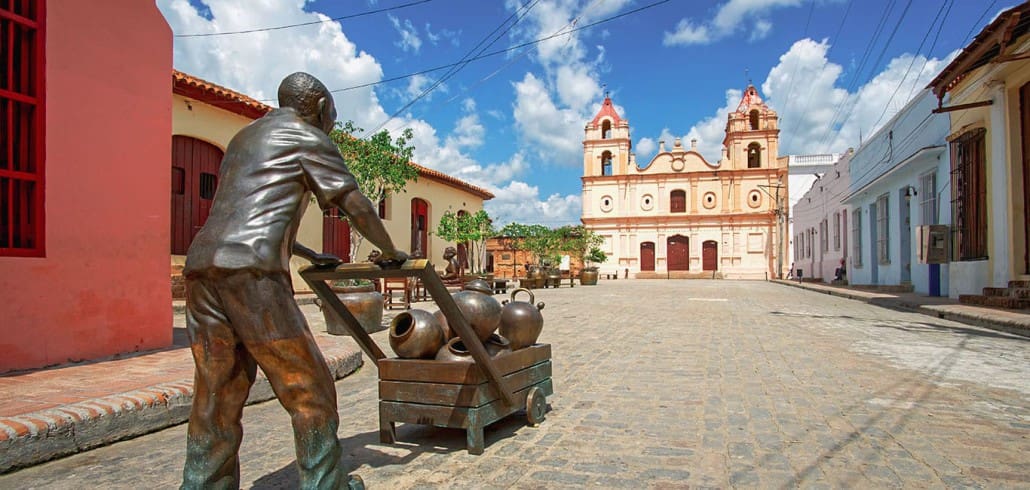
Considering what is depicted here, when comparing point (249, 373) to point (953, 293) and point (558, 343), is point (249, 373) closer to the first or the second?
point (558, 343)

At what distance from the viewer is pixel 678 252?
46031mm

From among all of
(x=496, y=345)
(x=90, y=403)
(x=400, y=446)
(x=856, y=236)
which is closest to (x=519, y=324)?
(x=496, y=345)

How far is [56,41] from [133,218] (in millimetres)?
1657

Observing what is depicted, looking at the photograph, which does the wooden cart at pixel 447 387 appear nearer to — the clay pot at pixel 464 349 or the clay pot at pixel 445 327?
the clay pot at pixel 464 349

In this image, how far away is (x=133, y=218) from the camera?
6047 millimetres

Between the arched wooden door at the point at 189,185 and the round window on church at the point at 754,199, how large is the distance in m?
38.8

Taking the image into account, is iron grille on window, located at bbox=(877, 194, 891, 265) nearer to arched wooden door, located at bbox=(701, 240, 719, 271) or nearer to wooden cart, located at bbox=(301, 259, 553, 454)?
wooden cart, located at bbox=(301, 259, 553, 454)

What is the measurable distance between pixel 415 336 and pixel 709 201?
4502 centimetres

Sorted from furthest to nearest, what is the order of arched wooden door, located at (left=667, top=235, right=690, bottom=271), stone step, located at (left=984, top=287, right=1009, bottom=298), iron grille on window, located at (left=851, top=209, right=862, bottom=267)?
arched wooden door, located at (left=667, top=235, right=690, bottom=271), iron grille on window, located at (left=851, top=209, right=862, bottom=267), stone step, located at (left=984, top=287, right=1009, bottom=298)

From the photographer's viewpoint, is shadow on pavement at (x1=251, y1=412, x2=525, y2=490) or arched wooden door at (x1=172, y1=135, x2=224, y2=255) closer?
shadow on pavement at (x1=251, y1=412, x2=525, y2=490)

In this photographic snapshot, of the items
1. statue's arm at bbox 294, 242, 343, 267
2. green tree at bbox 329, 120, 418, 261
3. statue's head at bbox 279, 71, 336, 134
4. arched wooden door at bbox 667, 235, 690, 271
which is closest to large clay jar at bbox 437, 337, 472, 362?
statue's arm at bbox 294, 242, 343, 267

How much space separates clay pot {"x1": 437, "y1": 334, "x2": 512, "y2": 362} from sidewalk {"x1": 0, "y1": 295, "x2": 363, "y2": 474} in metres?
1.73

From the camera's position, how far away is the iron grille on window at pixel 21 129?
5.04 m

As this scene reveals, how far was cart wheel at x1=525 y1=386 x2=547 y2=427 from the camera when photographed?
3709mm
